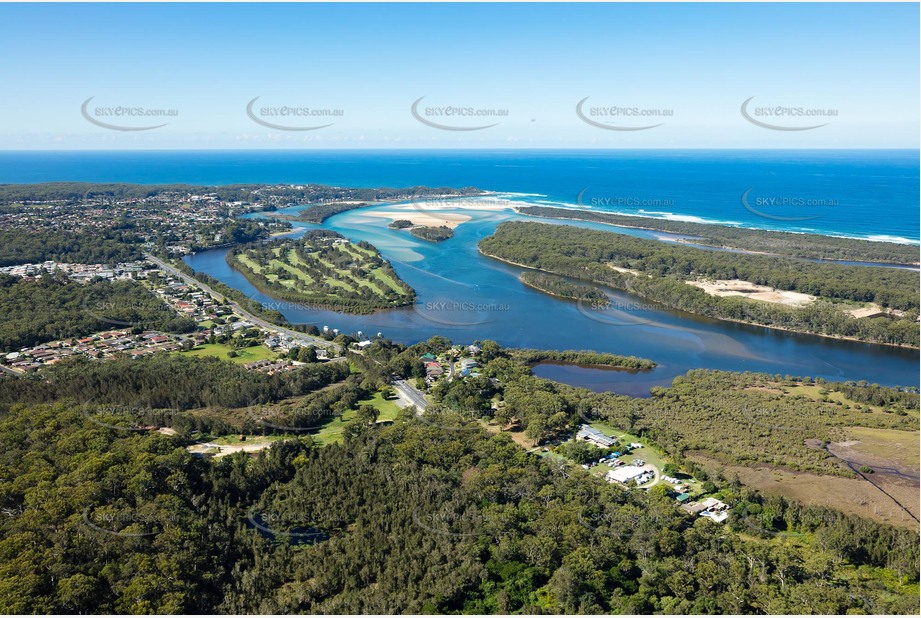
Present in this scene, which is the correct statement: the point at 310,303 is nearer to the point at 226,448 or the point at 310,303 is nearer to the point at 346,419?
the point at 346,419

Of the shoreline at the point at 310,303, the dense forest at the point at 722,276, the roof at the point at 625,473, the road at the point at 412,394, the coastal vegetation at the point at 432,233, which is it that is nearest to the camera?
the roof at the point at 625,473

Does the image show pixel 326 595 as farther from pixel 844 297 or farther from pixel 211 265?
pixel 211 265

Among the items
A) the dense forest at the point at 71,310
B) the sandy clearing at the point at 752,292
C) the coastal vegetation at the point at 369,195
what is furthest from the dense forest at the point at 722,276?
the coastal vegetation at the point at 369,195

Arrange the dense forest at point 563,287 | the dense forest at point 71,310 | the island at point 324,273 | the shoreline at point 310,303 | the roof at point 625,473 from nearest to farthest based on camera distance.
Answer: the roof at point 625,473 < the dense forest at point 71,310 < the shoreline at point 310,303 < the island at point 324,273 < the dense forest at point 563,287

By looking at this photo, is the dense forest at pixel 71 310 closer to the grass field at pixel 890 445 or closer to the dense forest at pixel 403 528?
the dense forest at pixel 403 528

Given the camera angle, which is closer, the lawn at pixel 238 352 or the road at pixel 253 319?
the lawn at pixel 238 352

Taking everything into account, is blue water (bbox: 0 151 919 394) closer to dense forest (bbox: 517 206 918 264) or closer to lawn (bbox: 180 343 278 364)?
dense forest (bbox: 517 206 918 264)

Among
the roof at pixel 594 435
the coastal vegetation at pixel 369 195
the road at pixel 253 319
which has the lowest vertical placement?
the roof at pixel 594 435

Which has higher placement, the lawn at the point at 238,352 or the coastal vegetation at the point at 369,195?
the coastal vegetation at the point at 369,195
